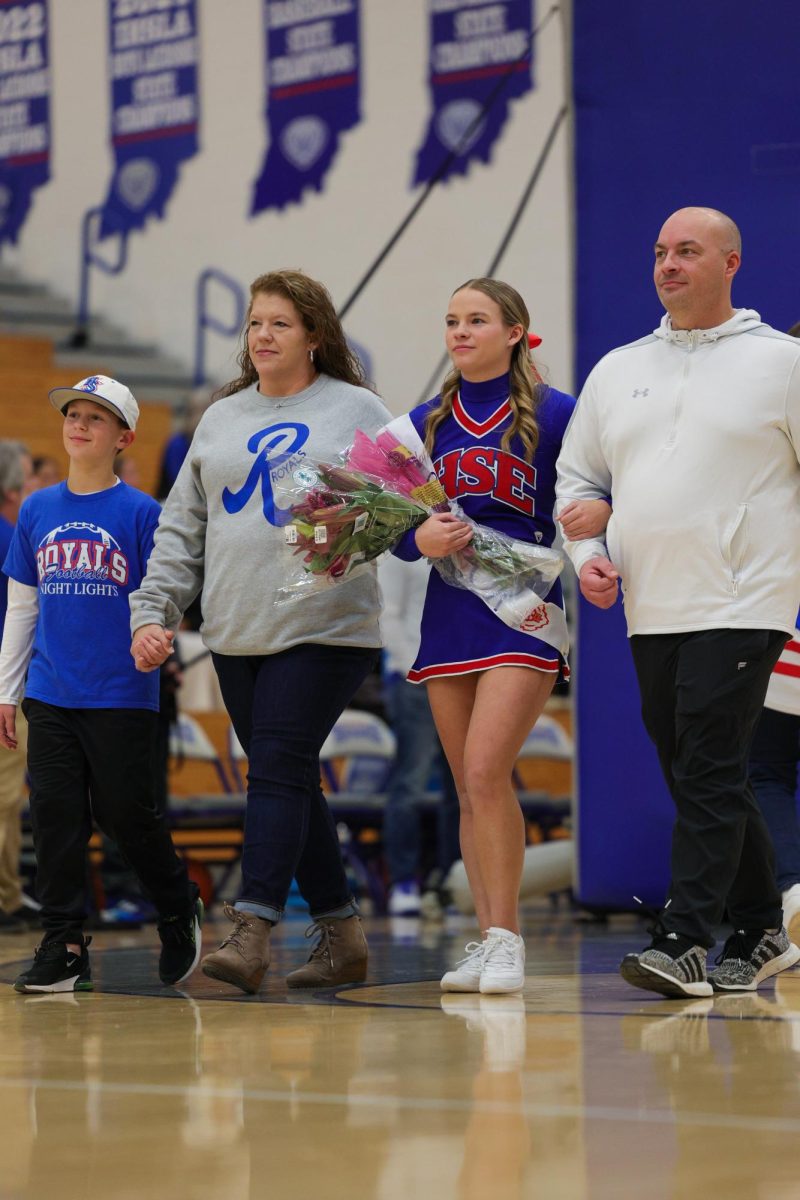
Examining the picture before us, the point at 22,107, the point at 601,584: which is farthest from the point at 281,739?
the point at 22,107

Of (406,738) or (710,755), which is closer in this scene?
(710,755)

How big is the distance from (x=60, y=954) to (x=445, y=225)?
8.03 metres

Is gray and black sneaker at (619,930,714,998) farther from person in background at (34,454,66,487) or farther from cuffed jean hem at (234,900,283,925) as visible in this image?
person in background at (34,454,66,487)

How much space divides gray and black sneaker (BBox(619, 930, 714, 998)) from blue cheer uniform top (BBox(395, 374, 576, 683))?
0.67 meters

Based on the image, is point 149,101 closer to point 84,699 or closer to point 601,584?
point 84,699

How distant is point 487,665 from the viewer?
386cm

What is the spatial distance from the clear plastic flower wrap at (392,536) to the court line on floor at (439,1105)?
1.50 metres

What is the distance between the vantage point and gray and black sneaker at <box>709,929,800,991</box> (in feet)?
12.3

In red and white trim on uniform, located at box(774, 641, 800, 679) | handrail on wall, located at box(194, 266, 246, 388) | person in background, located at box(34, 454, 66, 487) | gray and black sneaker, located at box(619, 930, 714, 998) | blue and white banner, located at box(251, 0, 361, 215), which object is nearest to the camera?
gray and black sneaker, located at box(619, 930, 714, 998)

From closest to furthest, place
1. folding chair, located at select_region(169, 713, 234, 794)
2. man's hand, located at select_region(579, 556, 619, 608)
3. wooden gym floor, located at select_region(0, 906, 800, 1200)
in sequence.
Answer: wooden gym floor, located at select_region(0, 906, 800, 1200) < man's hand, located at select_region(579, 556, 619, 608) < folding chair, located at select_region(169, 713, 234, 794)

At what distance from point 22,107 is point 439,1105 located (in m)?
12.3

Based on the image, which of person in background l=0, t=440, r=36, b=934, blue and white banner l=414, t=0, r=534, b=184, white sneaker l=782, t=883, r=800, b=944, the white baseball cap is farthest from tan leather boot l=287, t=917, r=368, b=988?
blue and white banner l=414, t=0, r=534, b=184

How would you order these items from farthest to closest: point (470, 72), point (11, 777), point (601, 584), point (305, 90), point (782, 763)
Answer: point (305, 90) < point (470, 72) < point (11, 777) < point (782, 763) < point (601, 584)

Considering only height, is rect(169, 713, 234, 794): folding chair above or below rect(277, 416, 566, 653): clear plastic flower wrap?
below
